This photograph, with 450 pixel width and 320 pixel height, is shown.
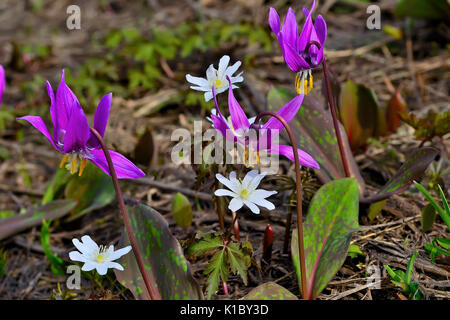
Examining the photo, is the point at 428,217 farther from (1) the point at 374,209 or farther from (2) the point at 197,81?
(2) the point at 197,81

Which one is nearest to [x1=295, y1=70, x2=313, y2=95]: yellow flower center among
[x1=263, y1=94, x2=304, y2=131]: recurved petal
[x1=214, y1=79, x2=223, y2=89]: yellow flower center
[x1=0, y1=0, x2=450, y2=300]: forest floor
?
[x1=263, y1=94, x2=304, y2=131]: recurved petal

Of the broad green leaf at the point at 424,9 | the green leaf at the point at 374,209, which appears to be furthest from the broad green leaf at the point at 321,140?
the broad green leaf at the point at 424,9

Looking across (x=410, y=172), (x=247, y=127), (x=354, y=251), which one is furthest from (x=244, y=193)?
(x=410, y=172)

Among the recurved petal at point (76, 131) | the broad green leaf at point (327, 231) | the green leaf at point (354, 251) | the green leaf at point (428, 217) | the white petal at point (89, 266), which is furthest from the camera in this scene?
the green leaf at point (428, 217)

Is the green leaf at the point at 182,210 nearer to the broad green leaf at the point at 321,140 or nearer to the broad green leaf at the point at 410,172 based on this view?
the broad green leaf at the point at 321,140
